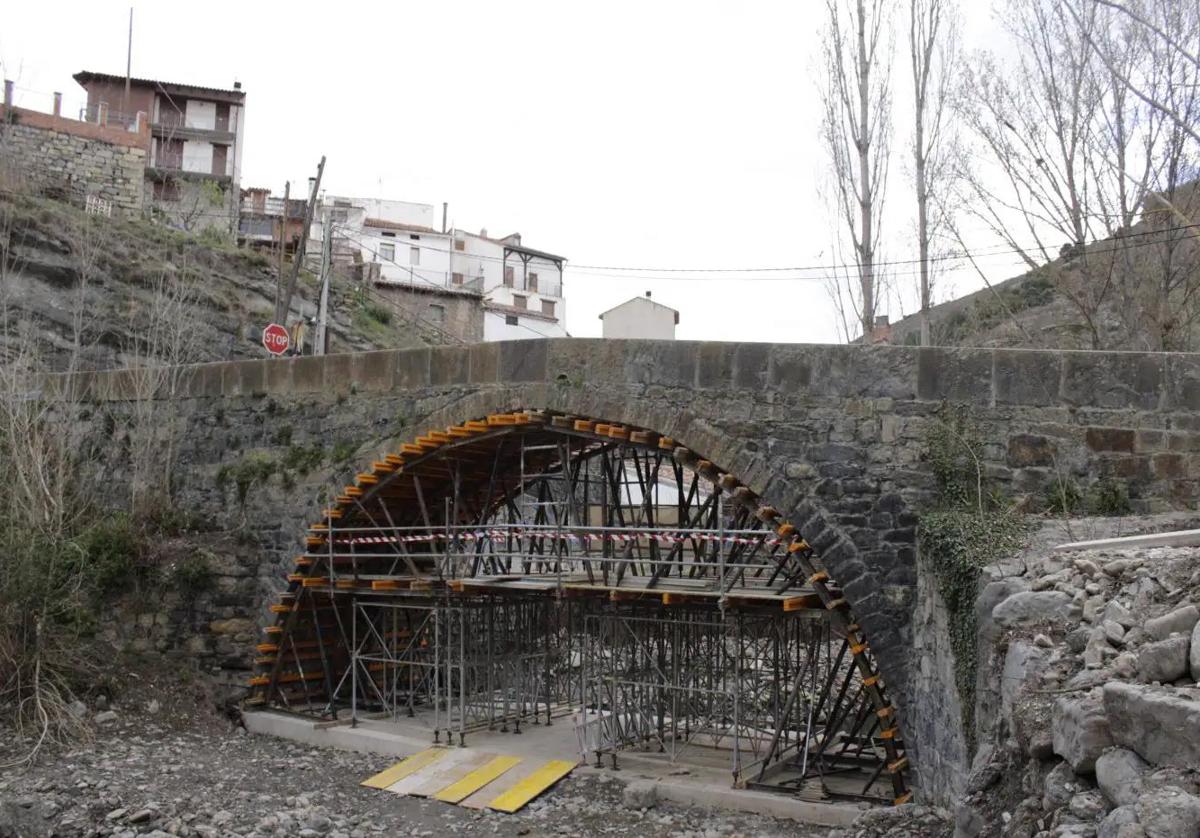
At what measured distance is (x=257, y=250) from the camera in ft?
97.2

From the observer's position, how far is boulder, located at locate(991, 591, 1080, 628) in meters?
5.55

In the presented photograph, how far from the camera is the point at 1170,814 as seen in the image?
11.4 feet

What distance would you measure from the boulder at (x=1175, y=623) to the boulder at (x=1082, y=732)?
1.43ft

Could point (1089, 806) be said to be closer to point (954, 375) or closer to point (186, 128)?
point (954, 375)

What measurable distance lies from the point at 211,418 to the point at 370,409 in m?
2.88

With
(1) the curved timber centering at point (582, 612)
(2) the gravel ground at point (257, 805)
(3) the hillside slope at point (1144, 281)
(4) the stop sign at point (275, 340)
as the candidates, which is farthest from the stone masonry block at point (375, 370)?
(3) the hillside slope at point (1144, 281)

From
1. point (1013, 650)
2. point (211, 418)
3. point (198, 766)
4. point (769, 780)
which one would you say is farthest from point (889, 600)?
point (211, 418)

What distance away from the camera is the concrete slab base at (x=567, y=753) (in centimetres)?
980

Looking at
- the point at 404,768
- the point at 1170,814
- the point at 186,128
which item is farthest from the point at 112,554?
the point at 186,128

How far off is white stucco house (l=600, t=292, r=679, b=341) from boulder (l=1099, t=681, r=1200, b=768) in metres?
8.60

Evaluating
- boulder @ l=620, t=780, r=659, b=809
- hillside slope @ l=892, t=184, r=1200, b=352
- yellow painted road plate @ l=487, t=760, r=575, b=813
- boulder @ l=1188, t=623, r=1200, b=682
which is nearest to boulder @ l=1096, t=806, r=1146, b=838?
boulder @ l=1188, t=623, r=1200, b=682

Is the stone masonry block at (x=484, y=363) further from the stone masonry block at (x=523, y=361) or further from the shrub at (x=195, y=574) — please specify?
the shrub at (x=195, y=574)

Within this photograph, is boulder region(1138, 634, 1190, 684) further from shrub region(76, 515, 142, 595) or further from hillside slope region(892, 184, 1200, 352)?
shrub region(76, 515, 142, 595)

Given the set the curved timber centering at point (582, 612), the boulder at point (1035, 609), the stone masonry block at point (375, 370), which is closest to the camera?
the boulder at point (1035, 609)
